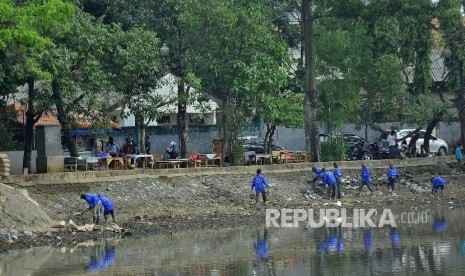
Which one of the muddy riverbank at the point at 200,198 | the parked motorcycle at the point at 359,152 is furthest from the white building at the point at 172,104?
the parked motorcycle at the point at 359,152

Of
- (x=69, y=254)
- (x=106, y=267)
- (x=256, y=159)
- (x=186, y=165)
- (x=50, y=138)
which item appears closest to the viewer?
(x=106, y=267)

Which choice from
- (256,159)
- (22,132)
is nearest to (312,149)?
(256,159)

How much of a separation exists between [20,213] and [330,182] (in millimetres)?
15221

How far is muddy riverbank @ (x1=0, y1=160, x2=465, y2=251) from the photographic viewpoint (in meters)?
33.5

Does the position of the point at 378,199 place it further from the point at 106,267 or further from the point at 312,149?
the point at 106,267

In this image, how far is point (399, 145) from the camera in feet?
172

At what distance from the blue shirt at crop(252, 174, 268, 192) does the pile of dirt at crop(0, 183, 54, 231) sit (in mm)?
9414

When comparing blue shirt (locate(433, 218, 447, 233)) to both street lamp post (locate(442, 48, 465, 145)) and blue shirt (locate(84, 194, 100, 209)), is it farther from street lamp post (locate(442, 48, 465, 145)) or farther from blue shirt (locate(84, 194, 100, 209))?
street lamp post (locate(442, 48, 465, 145))

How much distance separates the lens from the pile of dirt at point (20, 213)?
3091 cm

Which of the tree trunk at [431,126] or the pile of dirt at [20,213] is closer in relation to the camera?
the pile of dirt at [20,213]

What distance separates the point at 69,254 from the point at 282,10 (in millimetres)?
38293

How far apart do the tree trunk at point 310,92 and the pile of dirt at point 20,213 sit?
1792 centimetres

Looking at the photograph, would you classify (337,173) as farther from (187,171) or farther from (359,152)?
(359,152)

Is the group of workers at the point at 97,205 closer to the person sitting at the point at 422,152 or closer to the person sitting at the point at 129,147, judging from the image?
the person sitting at the point at 129,147
